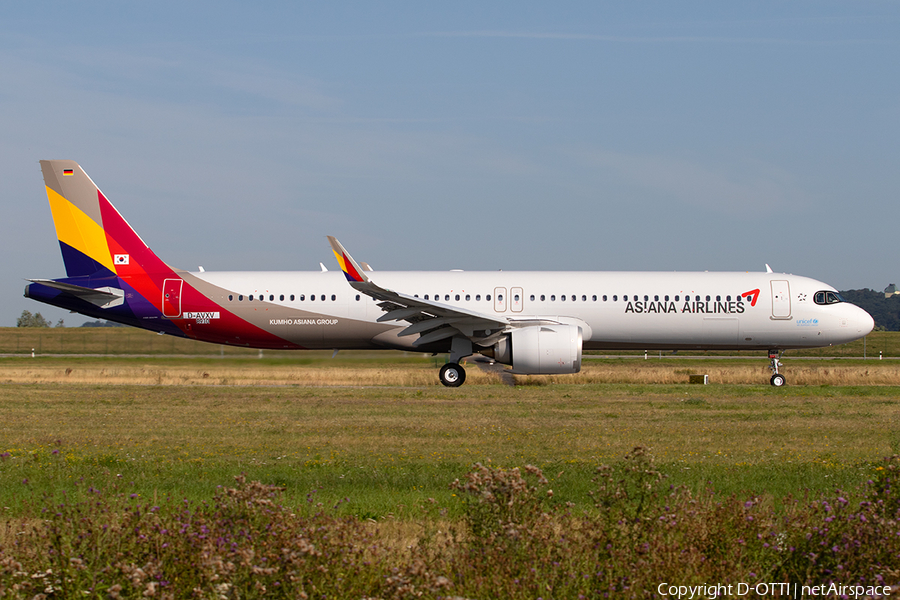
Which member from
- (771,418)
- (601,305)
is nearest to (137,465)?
(771,418)

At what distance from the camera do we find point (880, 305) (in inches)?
5758

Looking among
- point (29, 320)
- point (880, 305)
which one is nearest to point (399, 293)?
point (29, 320)

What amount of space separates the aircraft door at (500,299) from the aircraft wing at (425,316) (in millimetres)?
332

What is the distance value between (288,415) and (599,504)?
12.1m

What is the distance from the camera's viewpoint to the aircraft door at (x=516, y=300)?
24766 mm

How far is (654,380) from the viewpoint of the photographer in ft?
96.1

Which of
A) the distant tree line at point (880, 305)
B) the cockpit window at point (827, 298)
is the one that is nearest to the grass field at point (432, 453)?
the cockpit window at point (827, 298)

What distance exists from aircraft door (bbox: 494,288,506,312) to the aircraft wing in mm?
332

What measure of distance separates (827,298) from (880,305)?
137 meters

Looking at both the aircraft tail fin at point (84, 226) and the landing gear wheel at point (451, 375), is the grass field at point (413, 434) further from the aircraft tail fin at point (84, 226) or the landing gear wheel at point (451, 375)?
the aircraft tail fin at point (84, 226)

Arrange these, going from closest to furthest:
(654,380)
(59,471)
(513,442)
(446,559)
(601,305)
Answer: (446,559) → (59,471) → (513,442) → (601,305) → (654,380)

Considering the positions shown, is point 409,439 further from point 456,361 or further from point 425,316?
point 456,361

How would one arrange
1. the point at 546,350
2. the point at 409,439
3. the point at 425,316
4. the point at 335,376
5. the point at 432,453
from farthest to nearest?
the point at 335,376
the point at 425,316
the point at 546,350
the point at 409,439
the point at 432,453

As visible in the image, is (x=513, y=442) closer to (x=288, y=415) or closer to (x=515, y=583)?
(x=288, y=415)
